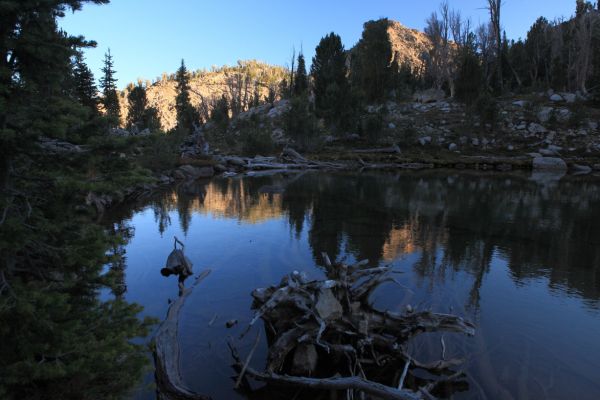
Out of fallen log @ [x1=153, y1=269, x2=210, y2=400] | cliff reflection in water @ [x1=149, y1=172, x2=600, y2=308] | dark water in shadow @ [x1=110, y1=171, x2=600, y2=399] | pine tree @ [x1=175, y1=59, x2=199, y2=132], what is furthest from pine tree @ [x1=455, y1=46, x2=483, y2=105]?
fallen log @ [x1=153, y1=269, x2=210, y2=400]

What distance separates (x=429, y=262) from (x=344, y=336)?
7782 millimetres

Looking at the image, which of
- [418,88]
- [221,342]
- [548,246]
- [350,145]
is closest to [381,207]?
[548,246]

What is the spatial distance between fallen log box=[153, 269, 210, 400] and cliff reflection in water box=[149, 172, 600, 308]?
280 inches

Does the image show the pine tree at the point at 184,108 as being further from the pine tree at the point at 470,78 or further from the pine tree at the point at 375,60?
the pine tree at the point at 470,78

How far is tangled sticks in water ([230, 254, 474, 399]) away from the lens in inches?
265

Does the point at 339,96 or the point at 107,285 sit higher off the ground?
the point at 339,96

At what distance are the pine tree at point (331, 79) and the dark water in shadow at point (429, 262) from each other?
36551 millimetres

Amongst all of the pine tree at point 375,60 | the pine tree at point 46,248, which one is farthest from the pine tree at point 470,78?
the pine tree at point 46,248

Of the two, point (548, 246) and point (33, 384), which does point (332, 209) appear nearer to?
point (548, 246)

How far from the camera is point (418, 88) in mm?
86375

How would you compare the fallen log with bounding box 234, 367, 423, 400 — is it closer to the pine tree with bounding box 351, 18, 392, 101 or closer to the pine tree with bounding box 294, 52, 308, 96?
the pine tree with bounding box 351, 18, 392, 101

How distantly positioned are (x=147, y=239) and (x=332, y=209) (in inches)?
433

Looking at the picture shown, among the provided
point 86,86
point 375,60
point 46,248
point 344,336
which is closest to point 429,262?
point 344,336

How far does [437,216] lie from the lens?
72.3 feet
